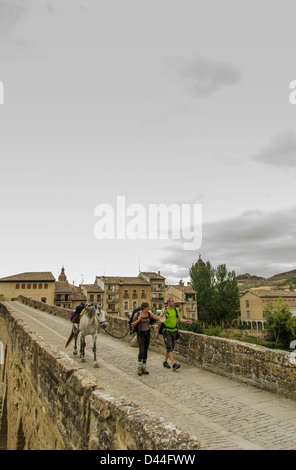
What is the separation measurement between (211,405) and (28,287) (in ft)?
194

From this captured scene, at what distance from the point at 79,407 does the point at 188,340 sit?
5.17 metres

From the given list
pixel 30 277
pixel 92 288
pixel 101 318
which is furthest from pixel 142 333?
pixel 92 288

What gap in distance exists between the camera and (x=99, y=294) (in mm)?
65688

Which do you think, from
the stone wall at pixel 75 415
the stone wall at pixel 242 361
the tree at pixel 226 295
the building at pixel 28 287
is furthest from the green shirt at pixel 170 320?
the tree at pixel 226 295

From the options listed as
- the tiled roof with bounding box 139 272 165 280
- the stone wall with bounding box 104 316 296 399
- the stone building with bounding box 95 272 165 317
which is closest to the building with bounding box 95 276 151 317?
the stone building with bounding box 95 272 165 317

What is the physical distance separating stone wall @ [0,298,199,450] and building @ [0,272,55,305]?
175 feet

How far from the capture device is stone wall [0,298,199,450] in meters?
2.97

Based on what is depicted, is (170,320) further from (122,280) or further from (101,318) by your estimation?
(122,280)

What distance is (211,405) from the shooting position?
5.58 meters

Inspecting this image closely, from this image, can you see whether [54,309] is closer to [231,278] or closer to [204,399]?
[204,399]

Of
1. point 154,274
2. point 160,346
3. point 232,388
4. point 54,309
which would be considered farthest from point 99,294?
point 232,388

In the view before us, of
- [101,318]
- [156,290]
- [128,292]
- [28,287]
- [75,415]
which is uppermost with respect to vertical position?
[101,318]

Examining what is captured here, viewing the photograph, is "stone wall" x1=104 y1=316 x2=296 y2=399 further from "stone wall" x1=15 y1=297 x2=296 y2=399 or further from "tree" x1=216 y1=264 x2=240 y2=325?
"tree" x1=216 y1=264 x2=240 y2=325

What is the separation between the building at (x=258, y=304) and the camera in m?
72.7
